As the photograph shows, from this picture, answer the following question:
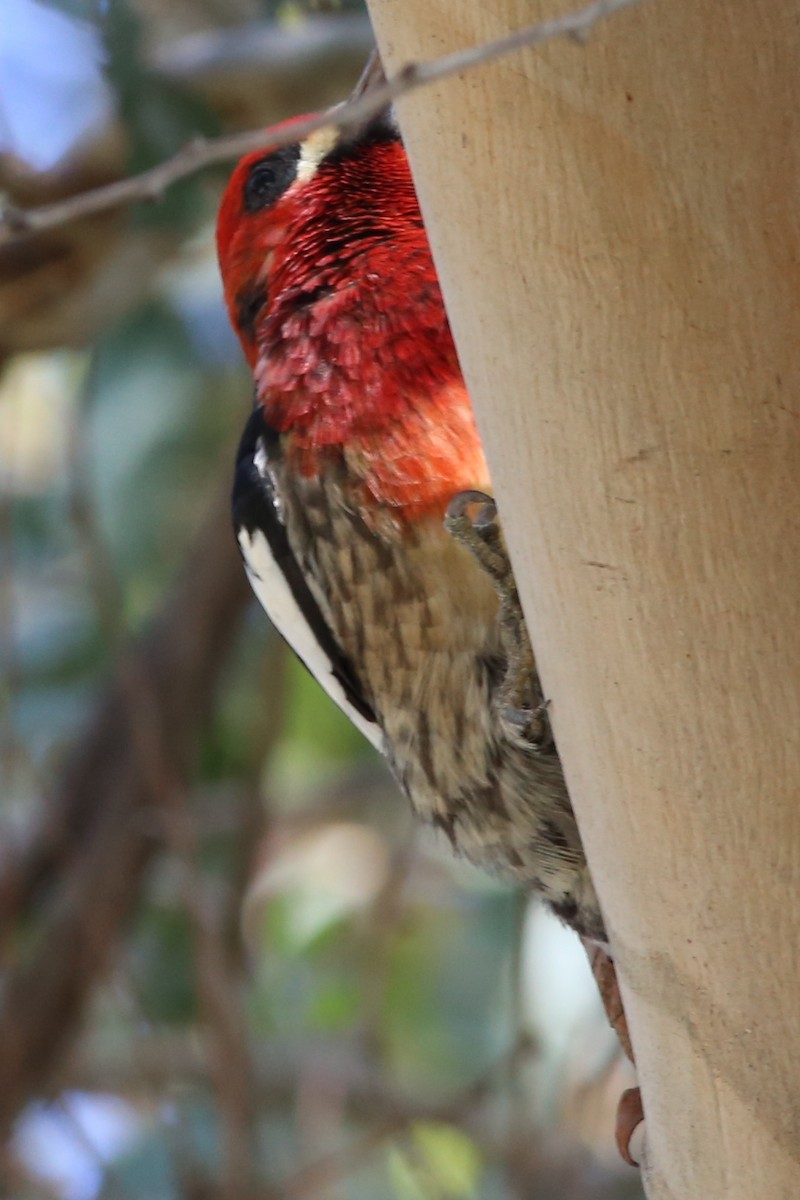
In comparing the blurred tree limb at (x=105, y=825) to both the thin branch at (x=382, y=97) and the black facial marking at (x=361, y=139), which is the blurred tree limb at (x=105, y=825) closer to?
the black facial marking at (x=361, y=139)

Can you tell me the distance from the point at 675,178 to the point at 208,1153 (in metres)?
2.03

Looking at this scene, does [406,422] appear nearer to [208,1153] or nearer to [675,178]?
[675,178]

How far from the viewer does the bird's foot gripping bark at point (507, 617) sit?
104cm

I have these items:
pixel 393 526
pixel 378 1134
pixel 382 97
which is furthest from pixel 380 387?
pixel 378 1134

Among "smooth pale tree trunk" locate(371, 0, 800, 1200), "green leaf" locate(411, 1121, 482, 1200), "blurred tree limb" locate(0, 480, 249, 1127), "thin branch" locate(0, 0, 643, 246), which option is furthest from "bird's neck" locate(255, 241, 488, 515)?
"green leaf" locate(411, 1121, 482, 1200)

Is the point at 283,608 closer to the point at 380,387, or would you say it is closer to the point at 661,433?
the point at 380,387

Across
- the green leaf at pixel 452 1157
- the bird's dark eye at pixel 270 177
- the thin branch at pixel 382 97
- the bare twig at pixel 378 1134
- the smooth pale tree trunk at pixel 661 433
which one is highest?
the bird's dark eye at pixel 270 177

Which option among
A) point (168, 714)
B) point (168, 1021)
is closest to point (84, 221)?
point (168, 714)

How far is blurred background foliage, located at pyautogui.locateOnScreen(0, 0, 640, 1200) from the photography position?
6.56ft

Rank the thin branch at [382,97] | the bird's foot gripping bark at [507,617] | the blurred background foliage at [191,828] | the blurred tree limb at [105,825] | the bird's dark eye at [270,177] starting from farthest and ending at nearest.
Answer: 1. the blurred tree limb at [105,825]
2. the blurred background foliage at [191,828]
3. the bird's dark eye at [270,177]
4. the bird's foot gripping bark at [507,617]
5. the thin branch at [382,97]

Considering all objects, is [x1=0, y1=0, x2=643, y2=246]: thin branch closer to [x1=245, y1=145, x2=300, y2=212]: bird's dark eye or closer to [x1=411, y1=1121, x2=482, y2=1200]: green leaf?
[x1=245, y1=145, x2=300, y2=212]: bird's dark eye

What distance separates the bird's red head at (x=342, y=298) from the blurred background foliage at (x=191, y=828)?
0.43 metres

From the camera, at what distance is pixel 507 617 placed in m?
1.07

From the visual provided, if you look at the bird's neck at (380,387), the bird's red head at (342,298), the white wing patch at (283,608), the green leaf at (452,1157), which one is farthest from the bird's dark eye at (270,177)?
the green leaf at (452,1157)
